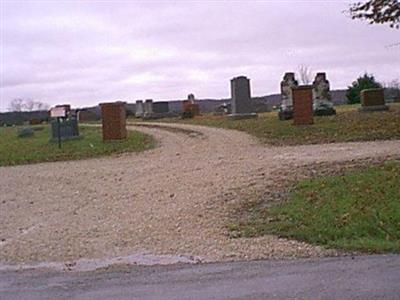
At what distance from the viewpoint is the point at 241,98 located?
3406 centimetres

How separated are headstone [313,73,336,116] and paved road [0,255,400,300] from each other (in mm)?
22533

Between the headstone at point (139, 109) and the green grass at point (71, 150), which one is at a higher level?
the headstone at point (139, 109)

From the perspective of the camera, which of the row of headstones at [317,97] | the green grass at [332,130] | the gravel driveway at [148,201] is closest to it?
the gravel driveway at [148,201]

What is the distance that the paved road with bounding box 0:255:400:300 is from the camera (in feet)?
21.8

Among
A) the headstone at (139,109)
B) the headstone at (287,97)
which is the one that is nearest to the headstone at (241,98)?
the headstone at (287,97)

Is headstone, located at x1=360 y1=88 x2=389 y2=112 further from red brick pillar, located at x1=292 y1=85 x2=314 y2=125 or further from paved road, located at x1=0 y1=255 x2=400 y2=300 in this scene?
paved road, located at x1=0 y1=255 x2=400 y2=300

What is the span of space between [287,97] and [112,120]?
25.3ft

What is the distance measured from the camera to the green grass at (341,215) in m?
9.18

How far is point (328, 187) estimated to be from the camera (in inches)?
483

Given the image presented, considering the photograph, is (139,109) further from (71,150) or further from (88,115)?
(71,150)

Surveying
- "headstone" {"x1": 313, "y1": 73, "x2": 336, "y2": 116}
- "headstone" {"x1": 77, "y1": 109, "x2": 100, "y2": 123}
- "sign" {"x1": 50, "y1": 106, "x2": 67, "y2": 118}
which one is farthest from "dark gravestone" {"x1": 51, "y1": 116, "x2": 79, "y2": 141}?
"headstone" {"x1": 77, "y1": 109, "x2": 100, "y2": 123}

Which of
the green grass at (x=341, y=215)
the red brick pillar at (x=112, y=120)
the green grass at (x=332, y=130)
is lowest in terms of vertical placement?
the green grass at (x=341, y=215)

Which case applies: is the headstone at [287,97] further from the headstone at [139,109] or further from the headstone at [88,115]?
the headstone at [88,115]

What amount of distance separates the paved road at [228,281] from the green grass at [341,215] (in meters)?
1.01
